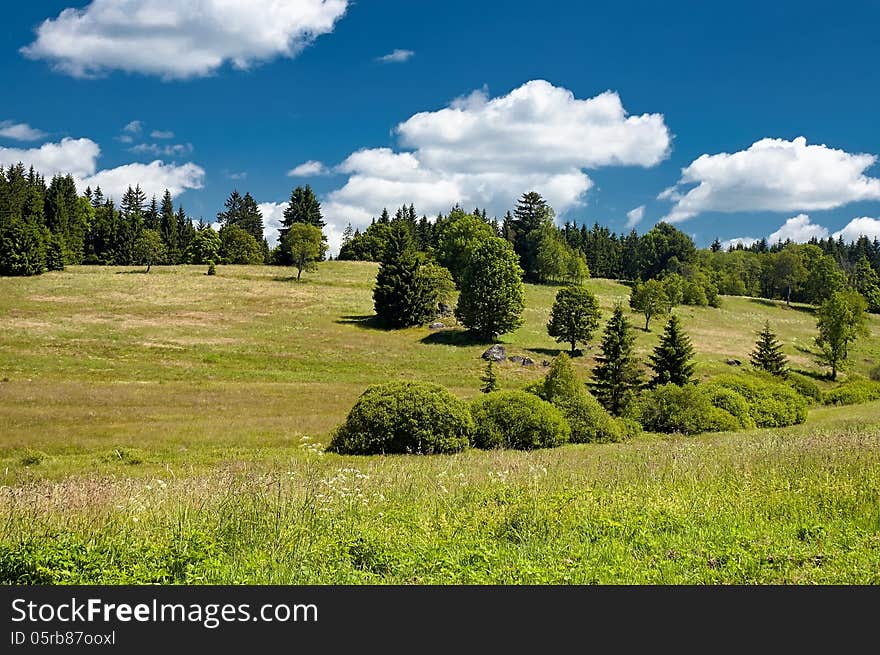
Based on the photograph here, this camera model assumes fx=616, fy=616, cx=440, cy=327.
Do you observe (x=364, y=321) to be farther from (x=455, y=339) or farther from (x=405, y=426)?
(x=405, y=426)

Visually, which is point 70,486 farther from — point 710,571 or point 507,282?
point 507,282

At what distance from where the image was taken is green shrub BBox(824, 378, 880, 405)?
4381 centimetres

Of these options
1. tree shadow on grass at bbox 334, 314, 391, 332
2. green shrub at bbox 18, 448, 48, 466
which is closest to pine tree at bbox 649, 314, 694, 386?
tree shadow on grass at bbox 334, 314, 391, 332

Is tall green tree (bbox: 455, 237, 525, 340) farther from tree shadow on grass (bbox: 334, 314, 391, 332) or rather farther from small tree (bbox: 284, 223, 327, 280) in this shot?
small tree (bbox: 284, 223, 327, 280)

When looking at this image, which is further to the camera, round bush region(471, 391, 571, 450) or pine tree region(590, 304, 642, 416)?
pine tree region(590, 304, 642, 416)

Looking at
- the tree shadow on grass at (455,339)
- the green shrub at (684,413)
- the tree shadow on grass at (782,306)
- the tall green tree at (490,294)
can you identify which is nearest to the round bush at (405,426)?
the green shrub at (684,413)

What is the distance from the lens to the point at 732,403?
30.5 metres

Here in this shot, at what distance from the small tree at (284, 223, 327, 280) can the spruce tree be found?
29572 millimetres

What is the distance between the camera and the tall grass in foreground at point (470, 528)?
6.00 meters

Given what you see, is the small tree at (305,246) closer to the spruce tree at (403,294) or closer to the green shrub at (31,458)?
the spruce tree at (403,294)

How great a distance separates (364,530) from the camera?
737 centimetres

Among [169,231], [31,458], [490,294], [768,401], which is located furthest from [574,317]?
[169,231]

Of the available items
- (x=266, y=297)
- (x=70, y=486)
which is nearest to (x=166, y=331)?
(x=266, y=297)

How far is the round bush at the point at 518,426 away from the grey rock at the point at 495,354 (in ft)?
105
